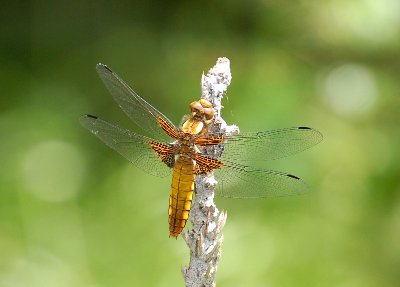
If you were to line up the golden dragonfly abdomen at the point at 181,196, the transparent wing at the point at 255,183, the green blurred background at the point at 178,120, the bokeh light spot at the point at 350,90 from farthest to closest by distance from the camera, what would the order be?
the bokeh light spot at the point at 350,90 < the green blurred background at the point at 178,120 < the transparent wing at the point at 255,183 < the golden dragonfly abdomen at the point at 181,196

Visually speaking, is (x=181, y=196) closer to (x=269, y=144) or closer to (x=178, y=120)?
(x=269, y=144)

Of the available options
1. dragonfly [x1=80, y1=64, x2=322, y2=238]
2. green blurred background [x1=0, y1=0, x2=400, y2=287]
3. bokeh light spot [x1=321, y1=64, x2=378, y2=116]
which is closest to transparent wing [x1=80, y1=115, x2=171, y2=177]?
dragonfly [x1=80, y1=64, x2=322, y2=238]

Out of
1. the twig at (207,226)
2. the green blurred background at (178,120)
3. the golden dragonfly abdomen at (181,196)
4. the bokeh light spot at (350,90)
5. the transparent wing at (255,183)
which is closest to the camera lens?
the twig at (207,226)

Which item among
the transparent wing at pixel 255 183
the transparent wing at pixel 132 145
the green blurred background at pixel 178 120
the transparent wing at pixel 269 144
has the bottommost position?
the transparent wing at pixel 255 183

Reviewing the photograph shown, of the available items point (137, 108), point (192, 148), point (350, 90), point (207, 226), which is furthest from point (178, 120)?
point (207, 226)

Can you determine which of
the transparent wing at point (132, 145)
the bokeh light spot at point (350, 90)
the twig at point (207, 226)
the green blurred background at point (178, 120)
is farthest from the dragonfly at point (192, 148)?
the bokeh light spot at point (350, 90)

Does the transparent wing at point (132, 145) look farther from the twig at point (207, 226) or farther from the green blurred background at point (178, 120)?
the green blurred background at point (178, 120)

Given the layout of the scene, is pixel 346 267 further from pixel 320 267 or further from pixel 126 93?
pixel 126 93

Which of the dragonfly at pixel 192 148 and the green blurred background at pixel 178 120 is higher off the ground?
the green blurred background at pixel 178 120

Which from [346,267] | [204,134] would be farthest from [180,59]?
[204,134]
